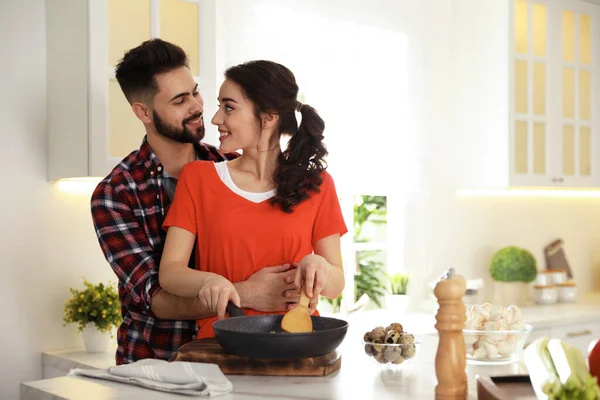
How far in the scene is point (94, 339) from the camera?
3.11 m

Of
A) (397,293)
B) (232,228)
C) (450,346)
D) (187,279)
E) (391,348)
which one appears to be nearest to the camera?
(450,346)

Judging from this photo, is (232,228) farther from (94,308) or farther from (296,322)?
(94,308)

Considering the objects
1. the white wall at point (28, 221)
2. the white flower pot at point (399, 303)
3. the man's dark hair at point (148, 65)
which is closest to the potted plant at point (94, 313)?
the white wall at point (28, 221)

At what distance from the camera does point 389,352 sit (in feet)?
5.56

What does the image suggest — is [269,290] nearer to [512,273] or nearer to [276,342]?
[276,342]

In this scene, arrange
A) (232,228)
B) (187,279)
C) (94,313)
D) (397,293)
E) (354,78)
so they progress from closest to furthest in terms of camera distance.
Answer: (187,279), (232,228), (94,313), (354,78), (397,293)

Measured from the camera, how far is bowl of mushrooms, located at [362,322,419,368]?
1694 mm

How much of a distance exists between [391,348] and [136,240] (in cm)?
92

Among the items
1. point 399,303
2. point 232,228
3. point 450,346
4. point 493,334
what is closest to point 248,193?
point 232,228

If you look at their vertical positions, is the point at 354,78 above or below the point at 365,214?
above

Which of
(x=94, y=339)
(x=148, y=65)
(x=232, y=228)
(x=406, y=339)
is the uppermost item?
(x=148, y=65)

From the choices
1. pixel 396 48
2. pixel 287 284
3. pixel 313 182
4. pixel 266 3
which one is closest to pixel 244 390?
pixel 287 284

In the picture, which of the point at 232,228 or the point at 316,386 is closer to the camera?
the point at 316,386

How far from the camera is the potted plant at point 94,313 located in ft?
10.0
